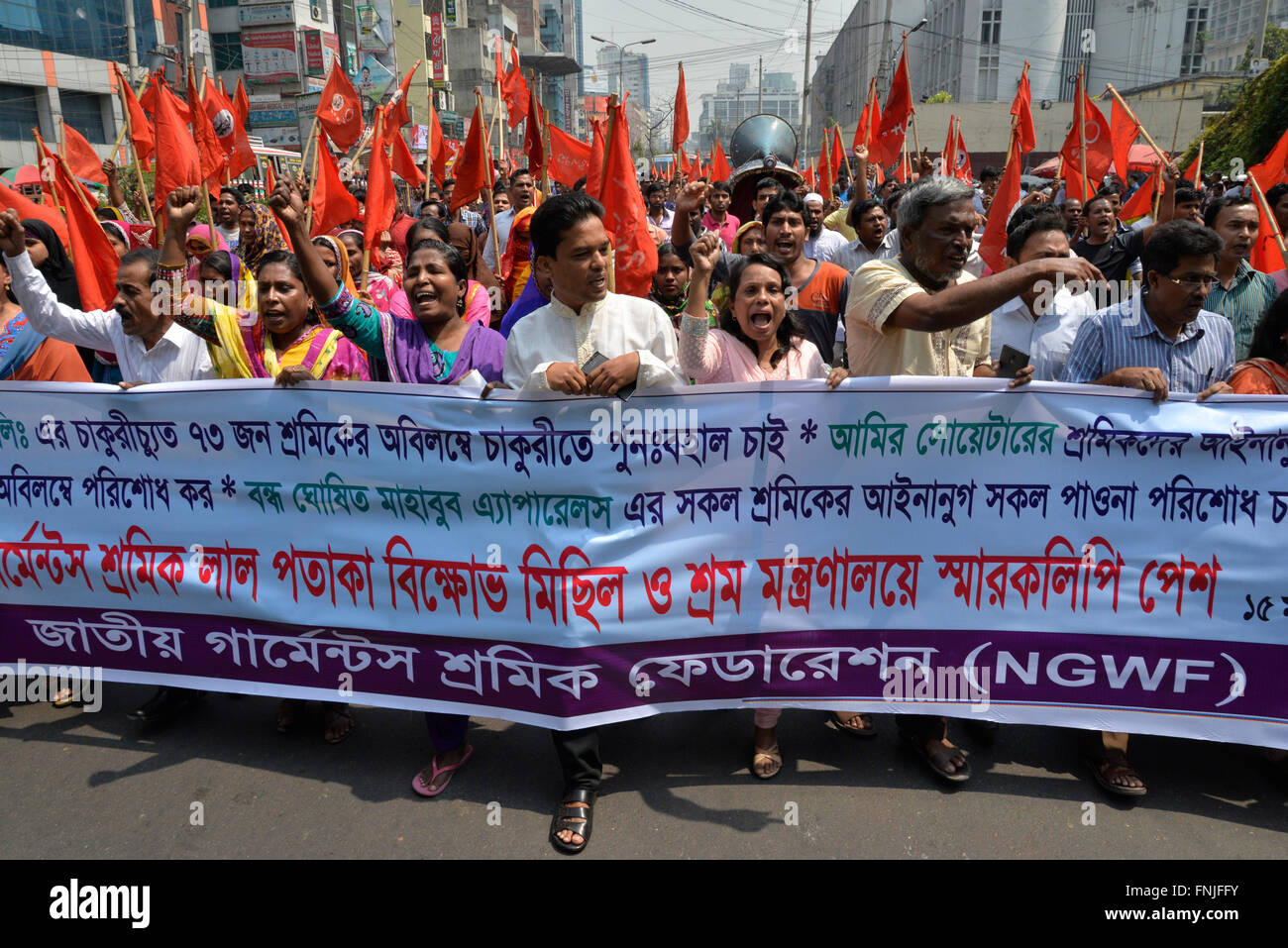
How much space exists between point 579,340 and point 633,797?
4.82 feet

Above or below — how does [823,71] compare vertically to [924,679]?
above

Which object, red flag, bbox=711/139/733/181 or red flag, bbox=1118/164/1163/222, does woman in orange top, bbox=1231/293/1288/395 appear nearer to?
red flag, bbox=1118/164/1163/222

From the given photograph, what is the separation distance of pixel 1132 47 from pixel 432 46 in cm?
4406

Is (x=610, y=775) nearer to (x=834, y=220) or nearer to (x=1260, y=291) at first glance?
(x=1260, y=291)

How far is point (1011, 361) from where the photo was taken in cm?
376

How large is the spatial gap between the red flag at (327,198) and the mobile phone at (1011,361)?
522cm

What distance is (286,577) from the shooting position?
2912 mm

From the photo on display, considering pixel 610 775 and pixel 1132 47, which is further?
pixel 1132 47

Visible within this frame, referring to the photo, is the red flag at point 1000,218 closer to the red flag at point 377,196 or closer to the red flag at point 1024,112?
the red flag at point 1024,112

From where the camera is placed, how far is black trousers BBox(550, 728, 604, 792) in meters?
2.73

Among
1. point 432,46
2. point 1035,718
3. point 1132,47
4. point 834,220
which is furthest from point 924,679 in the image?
point 1132,47

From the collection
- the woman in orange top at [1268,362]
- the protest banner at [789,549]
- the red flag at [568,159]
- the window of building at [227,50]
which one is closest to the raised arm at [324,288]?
the protest banner at [789,549]
